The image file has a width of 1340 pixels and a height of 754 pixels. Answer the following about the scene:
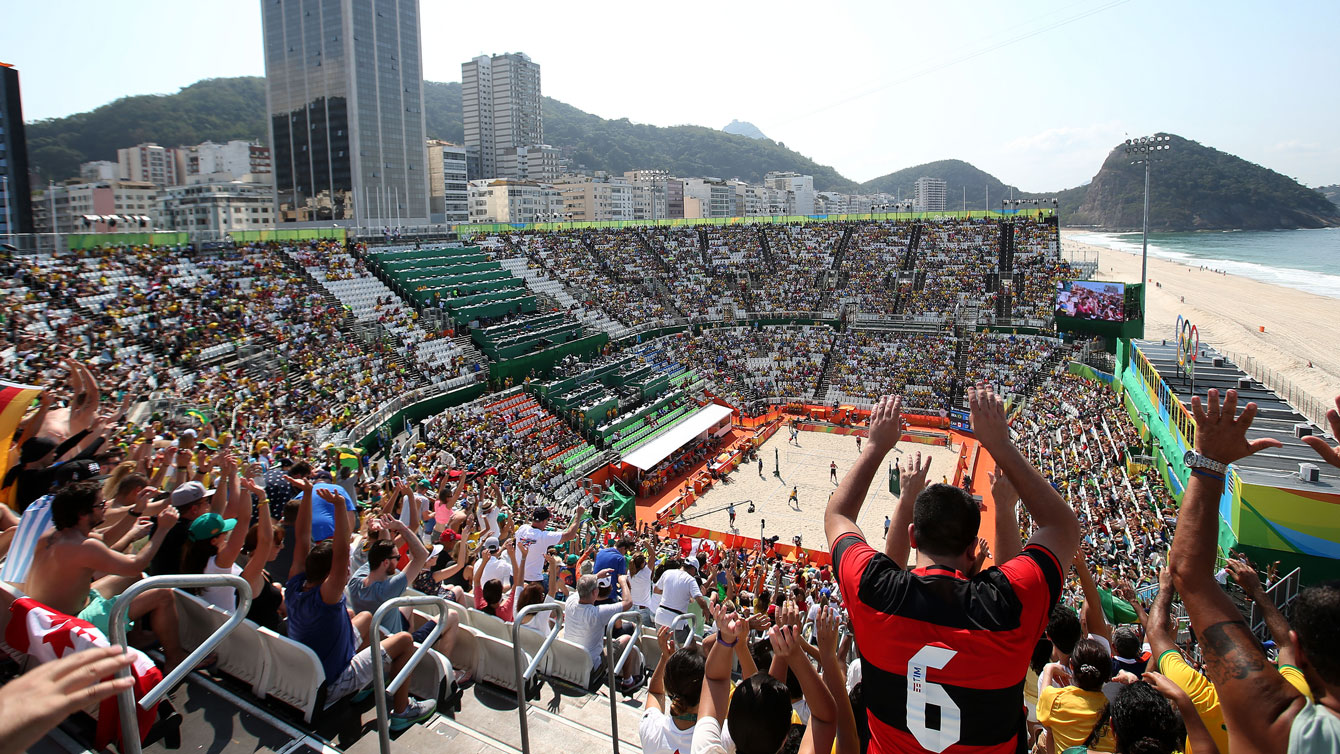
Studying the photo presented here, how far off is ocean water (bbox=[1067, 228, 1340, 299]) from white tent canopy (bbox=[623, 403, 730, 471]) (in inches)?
2386

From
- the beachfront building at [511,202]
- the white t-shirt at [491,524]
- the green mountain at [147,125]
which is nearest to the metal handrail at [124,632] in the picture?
the white t-shirt at [491,524]

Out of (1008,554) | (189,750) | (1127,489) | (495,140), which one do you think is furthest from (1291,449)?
(495,140)

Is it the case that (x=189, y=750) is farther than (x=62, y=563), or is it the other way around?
(x=189, y=750)

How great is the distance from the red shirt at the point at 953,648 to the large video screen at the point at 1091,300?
1488 inches

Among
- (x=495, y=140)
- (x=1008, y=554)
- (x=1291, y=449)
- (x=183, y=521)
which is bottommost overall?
(x=1291, y=449)

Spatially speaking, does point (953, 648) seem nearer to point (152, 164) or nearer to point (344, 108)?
point (344, 108)

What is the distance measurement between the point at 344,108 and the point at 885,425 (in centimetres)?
9353

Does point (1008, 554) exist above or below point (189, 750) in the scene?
above

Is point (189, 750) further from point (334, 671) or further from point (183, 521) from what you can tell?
point (183, 521)

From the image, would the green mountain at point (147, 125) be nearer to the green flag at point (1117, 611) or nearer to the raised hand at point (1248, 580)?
the green flag at point (1117, 611)

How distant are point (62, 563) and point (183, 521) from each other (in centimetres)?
163

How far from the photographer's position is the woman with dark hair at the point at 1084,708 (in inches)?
150

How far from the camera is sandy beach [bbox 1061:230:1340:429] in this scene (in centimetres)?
3625

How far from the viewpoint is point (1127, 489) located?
70.2 ft
